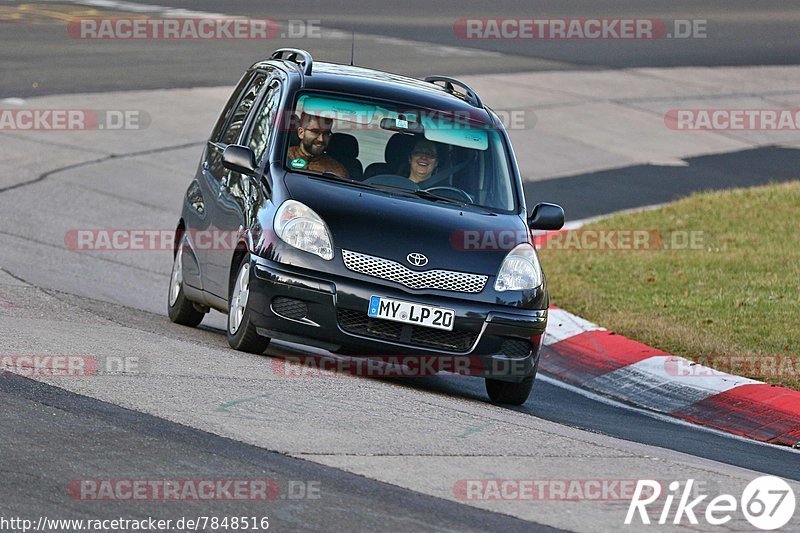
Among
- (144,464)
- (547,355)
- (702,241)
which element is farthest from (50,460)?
(702,241)

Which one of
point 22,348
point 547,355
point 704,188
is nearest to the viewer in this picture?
point 22,348

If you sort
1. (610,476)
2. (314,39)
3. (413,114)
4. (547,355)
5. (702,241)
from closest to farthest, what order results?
(610,476), (413,114), (547,355), (702,241), (314,39)

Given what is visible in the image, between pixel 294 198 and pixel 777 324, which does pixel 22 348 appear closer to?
pixel 294 198

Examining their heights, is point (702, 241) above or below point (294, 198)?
below

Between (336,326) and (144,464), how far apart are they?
2476mm

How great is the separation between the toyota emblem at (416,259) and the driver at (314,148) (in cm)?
105

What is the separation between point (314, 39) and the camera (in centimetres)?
2742

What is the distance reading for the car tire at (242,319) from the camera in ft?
29.0

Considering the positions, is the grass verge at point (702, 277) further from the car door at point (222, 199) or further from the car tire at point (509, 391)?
the car door at point (222, 199)

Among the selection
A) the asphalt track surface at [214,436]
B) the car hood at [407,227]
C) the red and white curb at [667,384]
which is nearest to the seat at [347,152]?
the car hood at [407,227]

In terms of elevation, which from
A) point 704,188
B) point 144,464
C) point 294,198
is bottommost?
point 704,188

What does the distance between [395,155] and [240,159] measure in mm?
994
